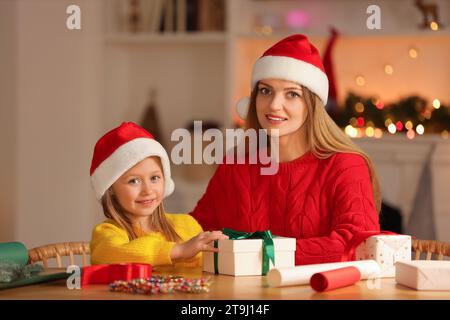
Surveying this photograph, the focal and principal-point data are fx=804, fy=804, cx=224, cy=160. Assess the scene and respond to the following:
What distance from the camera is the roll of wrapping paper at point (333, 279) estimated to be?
1258mm

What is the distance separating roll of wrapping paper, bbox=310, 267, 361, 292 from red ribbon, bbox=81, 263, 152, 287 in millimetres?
290

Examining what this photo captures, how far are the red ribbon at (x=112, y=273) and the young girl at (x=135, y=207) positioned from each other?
108mm

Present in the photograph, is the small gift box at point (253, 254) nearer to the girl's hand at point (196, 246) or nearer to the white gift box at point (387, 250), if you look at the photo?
the girl's hand at point (196, 246)

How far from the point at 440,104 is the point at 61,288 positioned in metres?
2.64

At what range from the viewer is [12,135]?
3.65 m

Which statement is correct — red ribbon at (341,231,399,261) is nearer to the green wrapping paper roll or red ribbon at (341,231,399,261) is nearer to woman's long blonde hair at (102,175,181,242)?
woman's long blonde hair at (102,175,181,242)

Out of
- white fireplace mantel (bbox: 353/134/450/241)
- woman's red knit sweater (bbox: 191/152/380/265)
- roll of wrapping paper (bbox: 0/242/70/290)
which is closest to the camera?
roll of wrapping paper (bbox: 0/242/70/290)

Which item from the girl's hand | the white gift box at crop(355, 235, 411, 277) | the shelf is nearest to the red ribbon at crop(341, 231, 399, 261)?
the white gift box at crop(355, 235, 411, 277)

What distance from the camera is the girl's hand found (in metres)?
1.46

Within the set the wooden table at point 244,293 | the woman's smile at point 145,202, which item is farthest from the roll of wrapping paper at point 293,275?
the woman's smile at point 145,202

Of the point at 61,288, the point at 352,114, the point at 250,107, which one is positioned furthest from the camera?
the point at 352,114

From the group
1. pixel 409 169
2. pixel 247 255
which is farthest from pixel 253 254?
pixel 409 169
